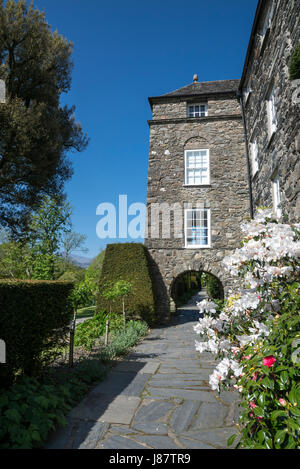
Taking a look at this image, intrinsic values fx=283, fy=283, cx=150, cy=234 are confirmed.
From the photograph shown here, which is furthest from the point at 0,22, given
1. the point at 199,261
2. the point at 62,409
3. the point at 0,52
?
the point at 62,409

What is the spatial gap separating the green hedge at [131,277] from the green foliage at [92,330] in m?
0.78

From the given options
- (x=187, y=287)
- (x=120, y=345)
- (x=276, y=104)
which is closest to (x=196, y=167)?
(x=276, y=104)

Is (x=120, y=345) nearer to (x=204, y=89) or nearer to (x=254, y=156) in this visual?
(x=254, y=156)

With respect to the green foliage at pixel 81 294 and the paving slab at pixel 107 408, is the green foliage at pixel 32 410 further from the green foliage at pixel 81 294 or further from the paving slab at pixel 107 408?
the green foliage at pixel 81 294

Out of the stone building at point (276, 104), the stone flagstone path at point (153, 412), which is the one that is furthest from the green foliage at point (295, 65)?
the stone flagstone path at point (153, 412)

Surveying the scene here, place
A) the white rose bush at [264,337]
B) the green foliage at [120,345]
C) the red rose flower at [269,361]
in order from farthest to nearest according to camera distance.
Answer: the green foliage at [120,345], the red rose flower at [269,361], the white rose bush at [264,337]

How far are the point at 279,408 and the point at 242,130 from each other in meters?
11.9

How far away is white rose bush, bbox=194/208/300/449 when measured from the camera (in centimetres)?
182

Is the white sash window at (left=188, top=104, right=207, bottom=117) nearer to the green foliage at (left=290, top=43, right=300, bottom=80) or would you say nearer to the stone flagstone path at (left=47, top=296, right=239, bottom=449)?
the green foliage at (left=290, top=43, right=300, bottom=80)

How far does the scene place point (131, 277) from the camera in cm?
1088

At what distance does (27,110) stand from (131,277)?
24.2 ft


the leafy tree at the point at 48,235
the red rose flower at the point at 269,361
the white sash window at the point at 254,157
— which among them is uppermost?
the white sash window at the point at 254,157

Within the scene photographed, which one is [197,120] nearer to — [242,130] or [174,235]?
[242,130]

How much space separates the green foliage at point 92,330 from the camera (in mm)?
6567
